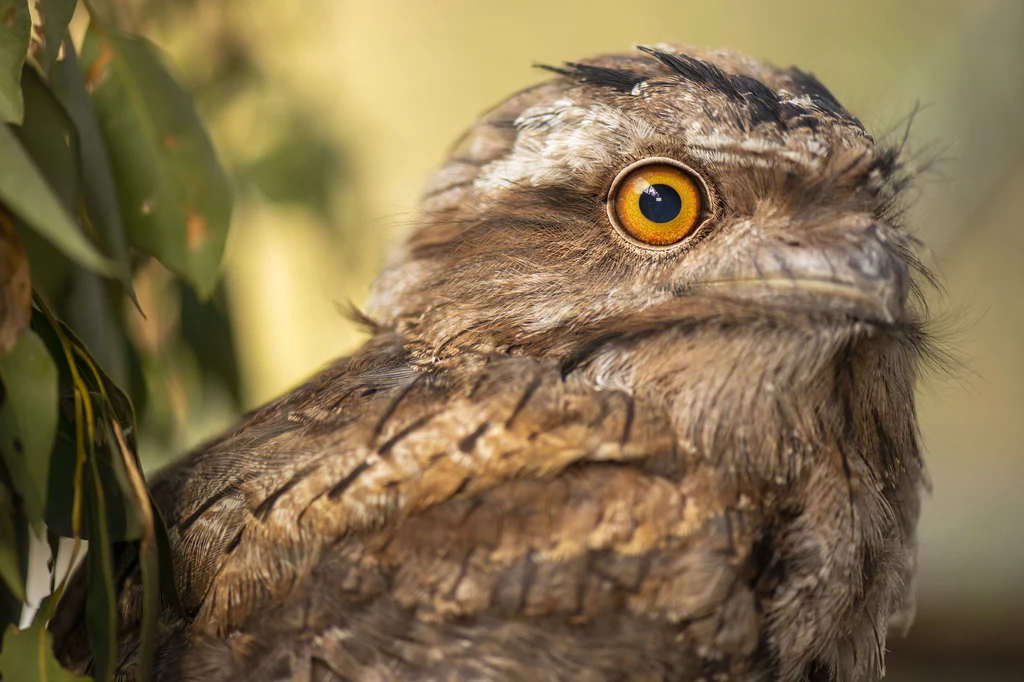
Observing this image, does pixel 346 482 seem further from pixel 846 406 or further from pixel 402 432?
pixel 846 406

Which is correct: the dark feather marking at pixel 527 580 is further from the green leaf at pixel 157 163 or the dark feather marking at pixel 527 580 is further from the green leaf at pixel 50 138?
the green leaf at pixel 50 138

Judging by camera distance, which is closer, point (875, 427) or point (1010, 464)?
point (875, 427)

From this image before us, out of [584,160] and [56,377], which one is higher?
[584,160]

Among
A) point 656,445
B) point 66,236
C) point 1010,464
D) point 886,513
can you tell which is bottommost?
point 1010,464

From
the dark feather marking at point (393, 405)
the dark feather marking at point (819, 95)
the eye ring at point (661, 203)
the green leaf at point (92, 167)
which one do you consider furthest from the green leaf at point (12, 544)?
the dark feather marking at point (819, 95)

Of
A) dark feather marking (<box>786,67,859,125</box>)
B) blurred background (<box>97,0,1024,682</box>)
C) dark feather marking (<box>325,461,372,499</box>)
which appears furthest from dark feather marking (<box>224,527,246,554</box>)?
blurred background (<box>97,0,1024,682</box>)

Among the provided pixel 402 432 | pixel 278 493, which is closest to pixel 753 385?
pixel 402 432

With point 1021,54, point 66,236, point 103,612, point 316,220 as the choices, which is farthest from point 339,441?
point 1021,54

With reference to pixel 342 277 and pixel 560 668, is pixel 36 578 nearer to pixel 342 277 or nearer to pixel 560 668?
pixel 560 668
